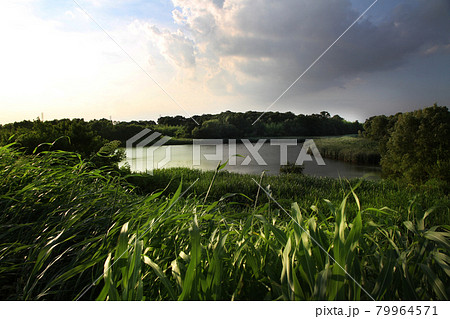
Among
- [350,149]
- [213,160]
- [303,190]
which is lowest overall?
[303,190]

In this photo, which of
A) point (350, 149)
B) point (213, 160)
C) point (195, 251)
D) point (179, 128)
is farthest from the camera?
point (350, 149)

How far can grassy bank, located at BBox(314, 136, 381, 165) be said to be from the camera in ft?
33.2

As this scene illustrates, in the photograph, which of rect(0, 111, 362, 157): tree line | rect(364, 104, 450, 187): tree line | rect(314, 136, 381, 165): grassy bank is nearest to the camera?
rect(0, 111, 362, 157): tree line

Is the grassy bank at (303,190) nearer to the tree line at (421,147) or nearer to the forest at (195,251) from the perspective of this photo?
the tree line at (421,147)

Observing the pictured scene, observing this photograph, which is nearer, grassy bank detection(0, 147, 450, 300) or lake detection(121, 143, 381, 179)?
grassy bank detection(0, 147, 450, 300)

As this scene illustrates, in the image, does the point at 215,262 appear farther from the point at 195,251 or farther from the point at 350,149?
the point at 350,149

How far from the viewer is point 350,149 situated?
10.6m

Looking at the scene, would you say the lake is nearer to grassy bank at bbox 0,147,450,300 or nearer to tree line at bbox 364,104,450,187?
tree line at bbox 364,104,450,187

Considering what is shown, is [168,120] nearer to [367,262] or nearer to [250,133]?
[250,133]

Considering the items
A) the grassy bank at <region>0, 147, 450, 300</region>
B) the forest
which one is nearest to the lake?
the forest

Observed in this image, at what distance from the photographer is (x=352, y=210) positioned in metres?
3.23

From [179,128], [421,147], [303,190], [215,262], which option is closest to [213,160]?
[179,128]

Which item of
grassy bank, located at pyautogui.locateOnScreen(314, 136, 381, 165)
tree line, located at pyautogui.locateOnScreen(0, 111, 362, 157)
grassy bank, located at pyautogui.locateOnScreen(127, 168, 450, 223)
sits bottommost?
grassy bank, located at pyautogui.locateOnScreen(127, 168, 450, 223)
